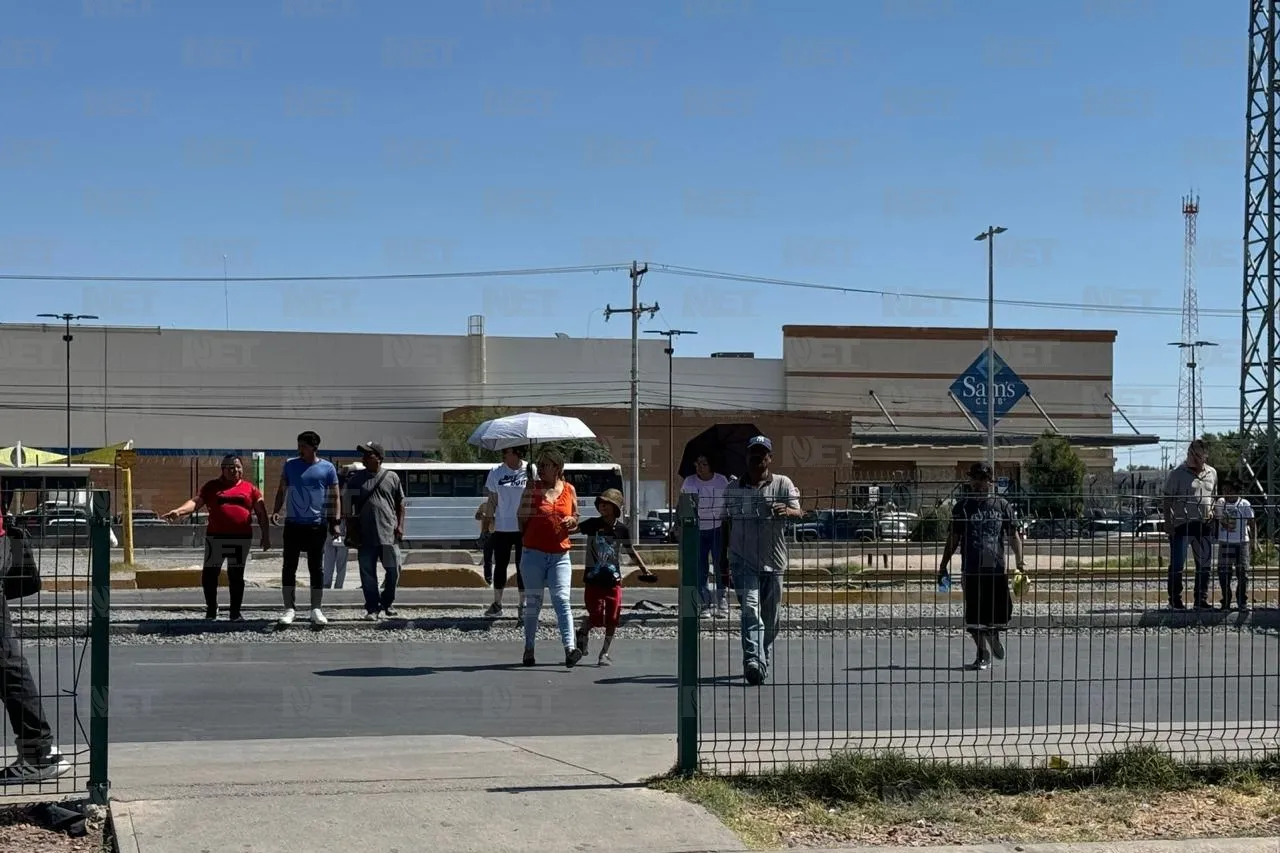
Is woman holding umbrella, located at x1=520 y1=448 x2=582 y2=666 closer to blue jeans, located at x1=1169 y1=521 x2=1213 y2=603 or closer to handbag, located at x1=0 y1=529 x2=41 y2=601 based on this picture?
blue jeans, located at x1=1169 y1=521 x2=1213 y2=603

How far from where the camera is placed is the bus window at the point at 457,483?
42938 millimetres

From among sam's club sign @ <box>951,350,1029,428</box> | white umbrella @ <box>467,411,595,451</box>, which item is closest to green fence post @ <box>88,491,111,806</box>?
white umbrella @ <box>467,411,595,451</box>

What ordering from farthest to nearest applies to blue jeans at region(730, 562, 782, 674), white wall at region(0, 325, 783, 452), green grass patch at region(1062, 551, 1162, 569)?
white wall at region(0, 325, 783, 452), blue jeans at region(730, 562, 782, 674), green grass patch at region(1062, 551, 1162, 569)

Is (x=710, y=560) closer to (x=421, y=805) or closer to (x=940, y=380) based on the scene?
(x=421, y=805)

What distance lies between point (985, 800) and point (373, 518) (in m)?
8.13

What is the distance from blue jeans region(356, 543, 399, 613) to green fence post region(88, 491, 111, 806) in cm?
745

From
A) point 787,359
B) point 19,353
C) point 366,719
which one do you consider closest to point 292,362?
point 19,353

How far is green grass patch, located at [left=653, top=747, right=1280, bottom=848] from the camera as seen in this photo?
5793mm

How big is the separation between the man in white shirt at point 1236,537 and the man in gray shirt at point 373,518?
7.78 m

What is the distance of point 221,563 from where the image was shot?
13180 millimetres

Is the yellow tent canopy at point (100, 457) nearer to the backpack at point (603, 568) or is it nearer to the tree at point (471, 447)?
the tree at point (471, 447)

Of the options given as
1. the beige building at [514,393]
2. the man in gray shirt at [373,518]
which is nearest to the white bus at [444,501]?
the beige building at [514,393]

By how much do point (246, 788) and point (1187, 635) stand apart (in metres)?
5.00

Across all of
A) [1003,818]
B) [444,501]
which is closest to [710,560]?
[1003,818]
